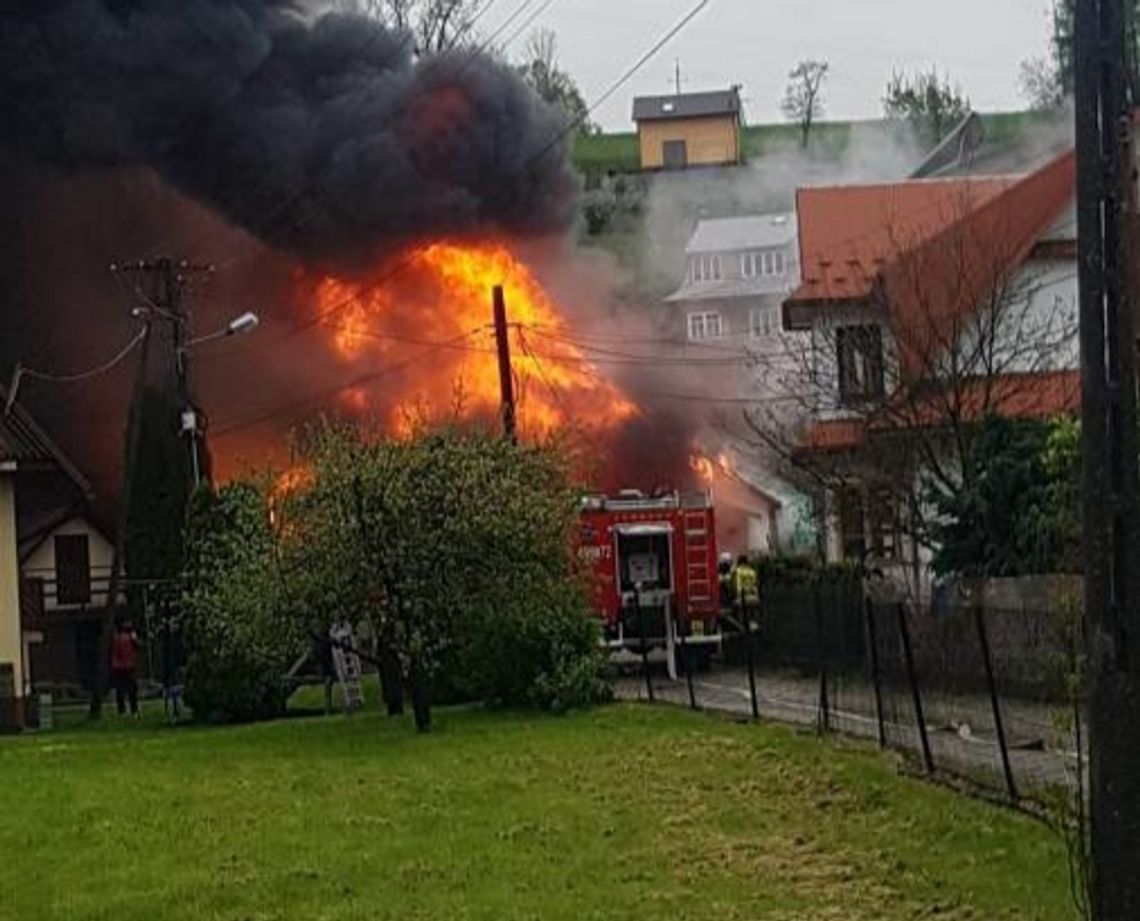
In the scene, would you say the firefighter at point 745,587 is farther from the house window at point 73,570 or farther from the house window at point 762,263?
the house window at point 762,263

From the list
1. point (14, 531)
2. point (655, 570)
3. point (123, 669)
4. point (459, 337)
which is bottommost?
point (123, 669)

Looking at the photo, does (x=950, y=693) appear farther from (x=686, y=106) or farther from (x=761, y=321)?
(x=686, y=106)

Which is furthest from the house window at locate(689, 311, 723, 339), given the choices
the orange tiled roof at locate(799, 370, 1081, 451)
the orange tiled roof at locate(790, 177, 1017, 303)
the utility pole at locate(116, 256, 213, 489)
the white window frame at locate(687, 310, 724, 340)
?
the orange tiled roof at locate(799, 370, 1081, 451)

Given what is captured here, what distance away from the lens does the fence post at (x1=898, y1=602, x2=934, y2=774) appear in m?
15.6

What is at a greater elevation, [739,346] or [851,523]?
[739,346]

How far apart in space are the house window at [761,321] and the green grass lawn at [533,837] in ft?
113

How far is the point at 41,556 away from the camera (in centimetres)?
4928

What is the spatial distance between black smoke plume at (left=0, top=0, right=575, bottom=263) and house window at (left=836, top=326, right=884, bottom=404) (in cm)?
1344

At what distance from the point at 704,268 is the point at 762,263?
308 centimetres

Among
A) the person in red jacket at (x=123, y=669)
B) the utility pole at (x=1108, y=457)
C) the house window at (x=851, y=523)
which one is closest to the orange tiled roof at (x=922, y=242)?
the house window at (x=851, y=523)

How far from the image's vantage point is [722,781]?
16953 millimetres

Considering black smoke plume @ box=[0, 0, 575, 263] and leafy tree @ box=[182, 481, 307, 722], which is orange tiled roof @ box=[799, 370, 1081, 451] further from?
black smoke plume @ box=[0, 0, 575, 263]

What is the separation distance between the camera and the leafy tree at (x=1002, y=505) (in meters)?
24.2

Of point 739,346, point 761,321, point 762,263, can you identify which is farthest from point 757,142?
point 739,346
